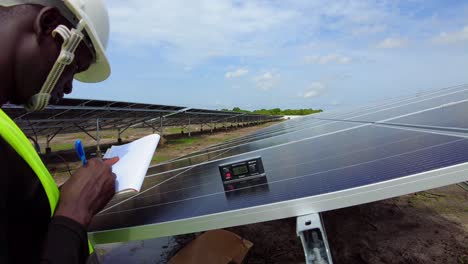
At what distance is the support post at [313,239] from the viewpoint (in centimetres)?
148

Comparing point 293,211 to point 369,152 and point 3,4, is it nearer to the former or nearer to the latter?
point 369,152

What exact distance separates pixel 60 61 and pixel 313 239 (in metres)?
1.33

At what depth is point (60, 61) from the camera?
1107mm

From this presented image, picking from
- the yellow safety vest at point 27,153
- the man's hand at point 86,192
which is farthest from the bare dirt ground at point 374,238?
the yellow safety vest at point 27,153

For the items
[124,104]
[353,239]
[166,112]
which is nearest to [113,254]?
[353,239]

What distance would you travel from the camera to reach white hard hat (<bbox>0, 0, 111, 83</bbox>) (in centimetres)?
115

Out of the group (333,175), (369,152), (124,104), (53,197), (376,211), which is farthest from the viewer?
(124,104)

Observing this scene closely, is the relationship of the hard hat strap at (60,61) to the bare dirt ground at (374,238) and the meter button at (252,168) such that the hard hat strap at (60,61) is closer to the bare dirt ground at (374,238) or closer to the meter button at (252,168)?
the meter button at (252,168)

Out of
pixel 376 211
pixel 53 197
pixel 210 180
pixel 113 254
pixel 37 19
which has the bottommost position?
pixel 376 211

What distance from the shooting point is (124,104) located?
14.9 meters

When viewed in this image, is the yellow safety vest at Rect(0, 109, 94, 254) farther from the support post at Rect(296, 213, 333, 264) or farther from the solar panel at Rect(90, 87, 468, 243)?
the support post at Rect(296, 213, 333, 264)

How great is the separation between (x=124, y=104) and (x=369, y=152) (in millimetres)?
14112

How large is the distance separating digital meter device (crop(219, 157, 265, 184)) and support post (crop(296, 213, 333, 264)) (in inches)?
32.8

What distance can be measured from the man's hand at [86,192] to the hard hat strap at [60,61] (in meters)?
0.30
